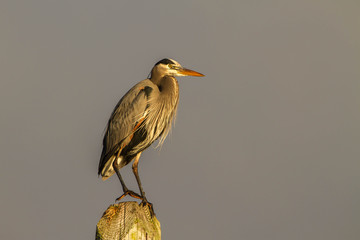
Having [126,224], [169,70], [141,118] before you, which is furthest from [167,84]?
[126,224]

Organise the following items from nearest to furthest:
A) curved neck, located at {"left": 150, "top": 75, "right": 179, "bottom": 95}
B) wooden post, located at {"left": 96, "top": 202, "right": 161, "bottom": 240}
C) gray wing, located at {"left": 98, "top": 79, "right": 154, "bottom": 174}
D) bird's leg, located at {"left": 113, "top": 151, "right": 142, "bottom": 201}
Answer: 1. wooden post, located at {"left": 96, "top": 202, "right": 161, "bottom": 240}
2. bird's leg, located at {"left": 113, "top": 151, "right": 142, "bottom": 201}
3. gray wing, located at {"left": 98, "top": 79, "right": 154, "bottom": 174}
4. curved neck, located at {"left": 150, "top": 75, "right": 179, "bottom": 95}

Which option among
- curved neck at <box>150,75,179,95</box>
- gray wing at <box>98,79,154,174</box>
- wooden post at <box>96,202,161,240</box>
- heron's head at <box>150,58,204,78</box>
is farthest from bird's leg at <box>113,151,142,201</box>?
wooden post at <box>96,202,161,240</box>

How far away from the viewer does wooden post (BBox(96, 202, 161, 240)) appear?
463cm

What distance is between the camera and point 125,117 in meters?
8.15

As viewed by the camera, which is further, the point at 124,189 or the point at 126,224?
the point at 124,189

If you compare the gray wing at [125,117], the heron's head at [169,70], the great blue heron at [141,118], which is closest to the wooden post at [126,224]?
the great blue heron at [141,118]

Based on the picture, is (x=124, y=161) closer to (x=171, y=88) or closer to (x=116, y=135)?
(x=116, y=135)

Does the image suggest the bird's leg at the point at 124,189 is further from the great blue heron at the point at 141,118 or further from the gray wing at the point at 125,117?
the gray wing at the point at 125,117

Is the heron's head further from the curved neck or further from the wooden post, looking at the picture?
the wooden post

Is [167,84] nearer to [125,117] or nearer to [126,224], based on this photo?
[125,117]

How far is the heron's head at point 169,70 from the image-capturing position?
8.55 m

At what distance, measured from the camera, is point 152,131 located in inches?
330

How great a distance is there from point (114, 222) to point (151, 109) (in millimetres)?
3659

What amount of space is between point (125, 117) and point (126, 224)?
11.7 ft
